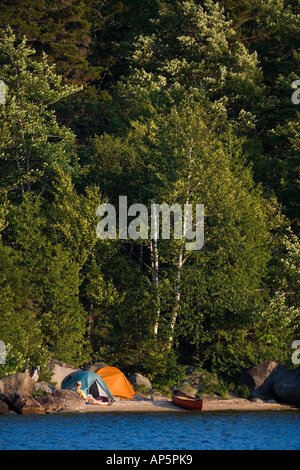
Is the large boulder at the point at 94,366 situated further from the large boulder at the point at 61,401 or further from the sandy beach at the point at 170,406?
the large boulder at the point at 61,401

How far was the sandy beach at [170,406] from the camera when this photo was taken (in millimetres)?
40781

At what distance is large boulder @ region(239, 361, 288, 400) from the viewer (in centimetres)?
4584

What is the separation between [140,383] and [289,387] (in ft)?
29.3

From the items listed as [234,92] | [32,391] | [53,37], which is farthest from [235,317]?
[53,37]

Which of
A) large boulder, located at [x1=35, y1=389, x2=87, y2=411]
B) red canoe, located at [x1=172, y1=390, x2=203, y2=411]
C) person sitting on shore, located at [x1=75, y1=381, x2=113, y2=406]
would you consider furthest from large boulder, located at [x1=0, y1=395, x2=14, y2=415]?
red canoe, located at [x1=172, y1=390, x2=203, y2=411]

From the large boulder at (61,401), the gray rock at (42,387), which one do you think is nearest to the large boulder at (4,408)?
the large boulder at (61,401)

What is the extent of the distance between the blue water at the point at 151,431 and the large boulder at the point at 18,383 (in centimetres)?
277

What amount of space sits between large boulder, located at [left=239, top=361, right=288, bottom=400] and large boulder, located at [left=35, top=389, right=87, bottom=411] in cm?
1147

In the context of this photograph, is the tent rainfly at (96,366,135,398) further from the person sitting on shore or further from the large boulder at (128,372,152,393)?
the person sitting on shore

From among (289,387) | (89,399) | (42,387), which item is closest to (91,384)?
(89,399)

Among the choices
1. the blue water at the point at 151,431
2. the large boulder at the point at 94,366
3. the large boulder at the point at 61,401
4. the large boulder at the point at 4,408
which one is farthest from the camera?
the large boulder at the point at 94,366

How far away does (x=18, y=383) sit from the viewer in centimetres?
3928

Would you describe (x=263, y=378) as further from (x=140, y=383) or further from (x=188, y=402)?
(x=140, y=383)
